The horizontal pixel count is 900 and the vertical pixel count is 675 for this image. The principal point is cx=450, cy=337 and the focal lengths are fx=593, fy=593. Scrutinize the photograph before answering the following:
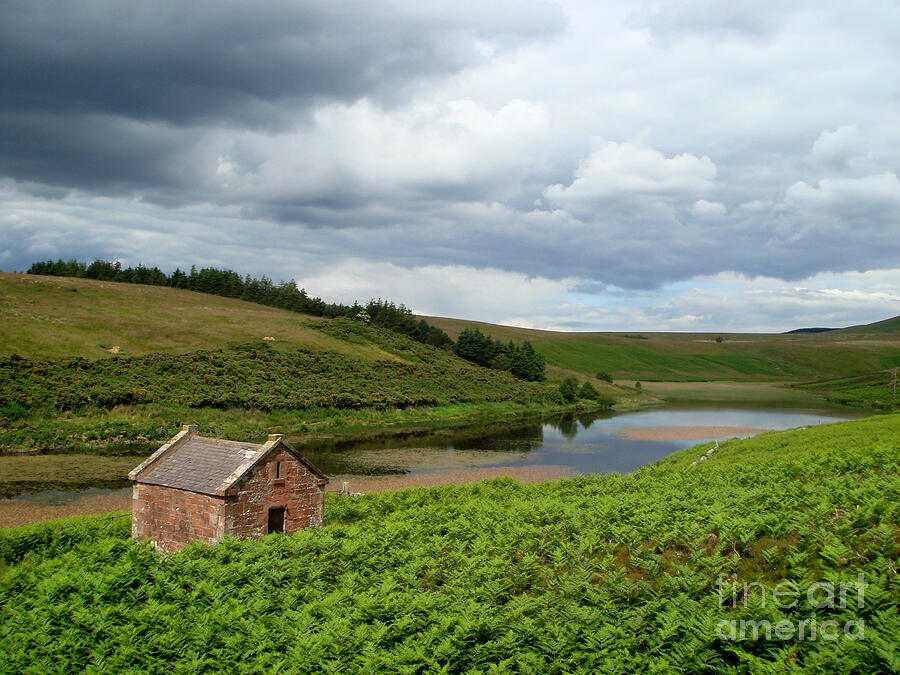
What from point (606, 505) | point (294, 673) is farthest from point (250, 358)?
point (294, 673)

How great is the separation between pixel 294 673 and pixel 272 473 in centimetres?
1171

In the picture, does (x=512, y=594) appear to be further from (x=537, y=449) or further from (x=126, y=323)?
(x=126, y=323)

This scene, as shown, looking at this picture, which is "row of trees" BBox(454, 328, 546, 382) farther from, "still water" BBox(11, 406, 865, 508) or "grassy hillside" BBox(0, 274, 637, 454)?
"still water" BBox(11, 406, 865, 508)

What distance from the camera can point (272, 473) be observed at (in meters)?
21.7

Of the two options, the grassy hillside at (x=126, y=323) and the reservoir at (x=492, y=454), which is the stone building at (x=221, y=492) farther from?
the grassy hillside at (x=126, y=323)

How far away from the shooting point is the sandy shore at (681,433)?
69.2m

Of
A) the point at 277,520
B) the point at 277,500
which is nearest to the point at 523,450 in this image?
the point at 277,520

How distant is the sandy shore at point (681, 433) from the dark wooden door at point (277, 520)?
54.4 m

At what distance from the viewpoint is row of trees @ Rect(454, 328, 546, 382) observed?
425ft

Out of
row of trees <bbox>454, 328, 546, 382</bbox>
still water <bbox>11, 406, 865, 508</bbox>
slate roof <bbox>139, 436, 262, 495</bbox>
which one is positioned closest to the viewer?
slate roof <bbox>139, 436, 262, 495</bbox>

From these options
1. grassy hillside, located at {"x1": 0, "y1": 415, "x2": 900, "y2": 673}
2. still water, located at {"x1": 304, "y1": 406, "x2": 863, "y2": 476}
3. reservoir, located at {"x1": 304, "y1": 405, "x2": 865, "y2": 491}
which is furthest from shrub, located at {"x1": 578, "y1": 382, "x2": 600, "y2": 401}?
grassy hillside, located at {"x1": 0, "y1": 415, "x2": 900, "y2": 673}

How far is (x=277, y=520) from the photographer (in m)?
22.4

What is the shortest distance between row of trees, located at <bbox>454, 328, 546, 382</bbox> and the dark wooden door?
107095mm

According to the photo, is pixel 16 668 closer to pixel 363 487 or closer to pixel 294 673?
pixel 294 673
